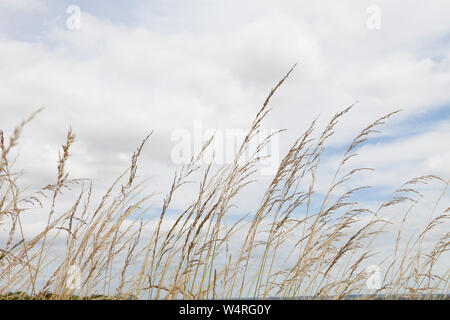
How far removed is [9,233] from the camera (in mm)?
2414

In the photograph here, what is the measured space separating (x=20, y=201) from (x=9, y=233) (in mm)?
206

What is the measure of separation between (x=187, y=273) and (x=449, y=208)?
2.11 metres

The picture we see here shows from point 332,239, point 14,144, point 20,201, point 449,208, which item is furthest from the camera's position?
point 449,208
